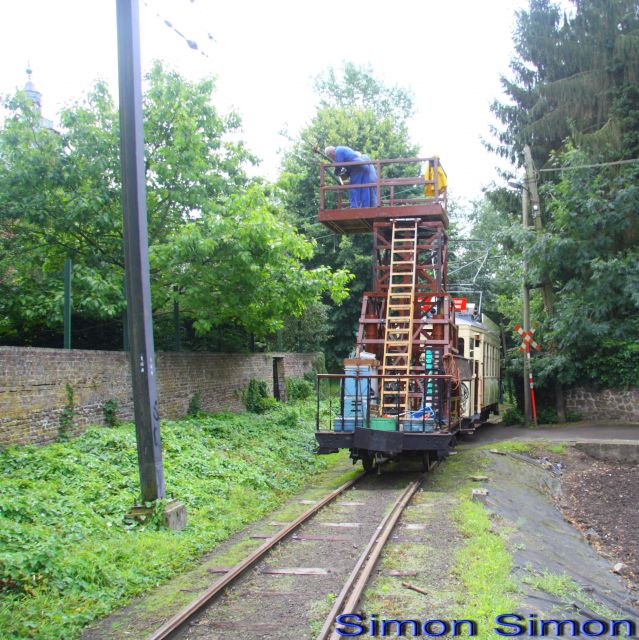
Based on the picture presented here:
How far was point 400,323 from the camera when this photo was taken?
1320cm

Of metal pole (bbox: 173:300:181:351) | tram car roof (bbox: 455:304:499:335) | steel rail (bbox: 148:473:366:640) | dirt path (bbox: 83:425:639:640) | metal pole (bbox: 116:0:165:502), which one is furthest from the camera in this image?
tram car roof (bbox: 455:304:499:335)

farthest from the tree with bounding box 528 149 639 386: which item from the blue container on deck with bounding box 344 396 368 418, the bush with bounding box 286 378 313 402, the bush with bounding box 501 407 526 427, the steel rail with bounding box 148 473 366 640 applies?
the steel rail with bounding box 148 473 366 640

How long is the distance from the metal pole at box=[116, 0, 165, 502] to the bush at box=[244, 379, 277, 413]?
11.3 m

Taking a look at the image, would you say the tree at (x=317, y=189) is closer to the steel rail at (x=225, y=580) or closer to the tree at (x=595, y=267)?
the tree at (x=595, y=267)

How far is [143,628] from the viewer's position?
17.5 ft

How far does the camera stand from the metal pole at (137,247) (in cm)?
775

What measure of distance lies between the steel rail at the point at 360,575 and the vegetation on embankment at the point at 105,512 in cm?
187

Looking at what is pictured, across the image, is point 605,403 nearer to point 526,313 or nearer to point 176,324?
point 526,313

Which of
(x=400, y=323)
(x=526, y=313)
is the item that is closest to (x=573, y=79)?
(x=526, y=313)

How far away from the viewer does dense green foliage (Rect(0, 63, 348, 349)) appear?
13.5m

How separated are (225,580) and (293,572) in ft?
2.53

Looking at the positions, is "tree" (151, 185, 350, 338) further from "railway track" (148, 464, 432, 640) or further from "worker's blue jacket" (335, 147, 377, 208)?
"railway track" (148, 464, 432, 640)

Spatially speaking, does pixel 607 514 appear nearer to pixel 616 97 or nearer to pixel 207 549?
pixel 207 549

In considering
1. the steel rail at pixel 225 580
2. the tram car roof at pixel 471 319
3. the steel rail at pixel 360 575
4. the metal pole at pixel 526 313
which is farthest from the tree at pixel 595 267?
the steel rail at pixel 225 580
